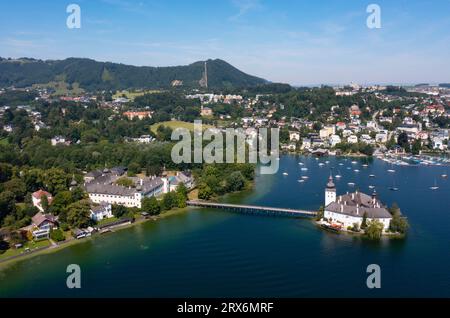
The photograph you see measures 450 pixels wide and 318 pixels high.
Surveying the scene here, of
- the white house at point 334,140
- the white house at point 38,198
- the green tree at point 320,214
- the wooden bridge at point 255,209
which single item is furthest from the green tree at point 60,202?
the white house at point 334,140

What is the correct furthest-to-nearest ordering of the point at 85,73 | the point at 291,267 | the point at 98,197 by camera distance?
the point at 85,73 → the point at 98,197 → the point at 291,267

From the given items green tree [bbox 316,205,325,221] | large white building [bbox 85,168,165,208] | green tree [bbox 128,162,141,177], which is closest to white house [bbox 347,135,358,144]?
green tree [bbox 128,162,141,177]

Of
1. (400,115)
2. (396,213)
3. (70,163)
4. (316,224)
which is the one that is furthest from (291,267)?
(400,115)

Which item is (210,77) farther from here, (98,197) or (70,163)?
(98,197)

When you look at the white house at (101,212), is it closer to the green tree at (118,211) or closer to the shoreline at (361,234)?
the green tree at (118,211)

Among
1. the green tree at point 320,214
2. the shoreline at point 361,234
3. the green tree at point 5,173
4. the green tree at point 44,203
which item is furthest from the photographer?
the green tree at point 5,173

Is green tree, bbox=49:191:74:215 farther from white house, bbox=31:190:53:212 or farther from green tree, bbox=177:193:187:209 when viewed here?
green tree, bbox=177:193:187:209

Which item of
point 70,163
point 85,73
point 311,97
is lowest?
point 70,163
